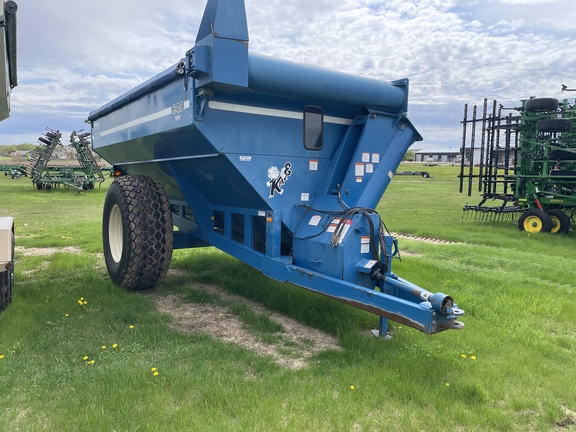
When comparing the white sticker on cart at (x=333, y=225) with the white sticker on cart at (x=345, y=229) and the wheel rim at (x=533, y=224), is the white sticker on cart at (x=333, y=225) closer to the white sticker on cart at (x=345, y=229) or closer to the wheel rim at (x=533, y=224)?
the white sticker on cart at (x=345, y=229)

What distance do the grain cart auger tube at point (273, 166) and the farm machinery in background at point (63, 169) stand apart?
21.3m

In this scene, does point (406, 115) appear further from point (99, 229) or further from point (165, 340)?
point (99, 229)

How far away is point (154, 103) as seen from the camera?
181 inches

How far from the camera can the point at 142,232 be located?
16.1 ft

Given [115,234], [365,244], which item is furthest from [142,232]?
[365,244]

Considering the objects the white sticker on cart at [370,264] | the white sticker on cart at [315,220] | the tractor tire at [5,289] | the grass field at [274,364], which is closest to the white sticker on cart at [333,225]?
the white sticker on cart at [315,220]

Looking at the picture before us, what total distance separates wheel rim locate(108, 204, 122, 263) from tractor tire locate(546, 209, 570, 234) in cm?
956

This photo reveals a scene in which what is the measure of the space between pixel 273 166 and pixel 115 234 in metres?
2.66

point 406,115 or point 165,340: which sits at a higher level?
point 406,115

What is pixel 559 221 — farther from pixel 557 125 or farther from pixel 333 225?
pixel 333 225

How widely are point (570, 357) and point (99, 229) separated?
30.4 feet

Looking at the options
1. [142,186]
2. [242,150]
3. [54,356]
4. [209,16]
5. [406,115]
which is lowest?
[54,356]

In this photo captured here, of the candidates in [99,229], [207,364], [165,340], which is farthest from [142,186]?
[99,229]

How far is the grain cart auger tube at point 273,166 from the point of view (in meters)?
3.67
